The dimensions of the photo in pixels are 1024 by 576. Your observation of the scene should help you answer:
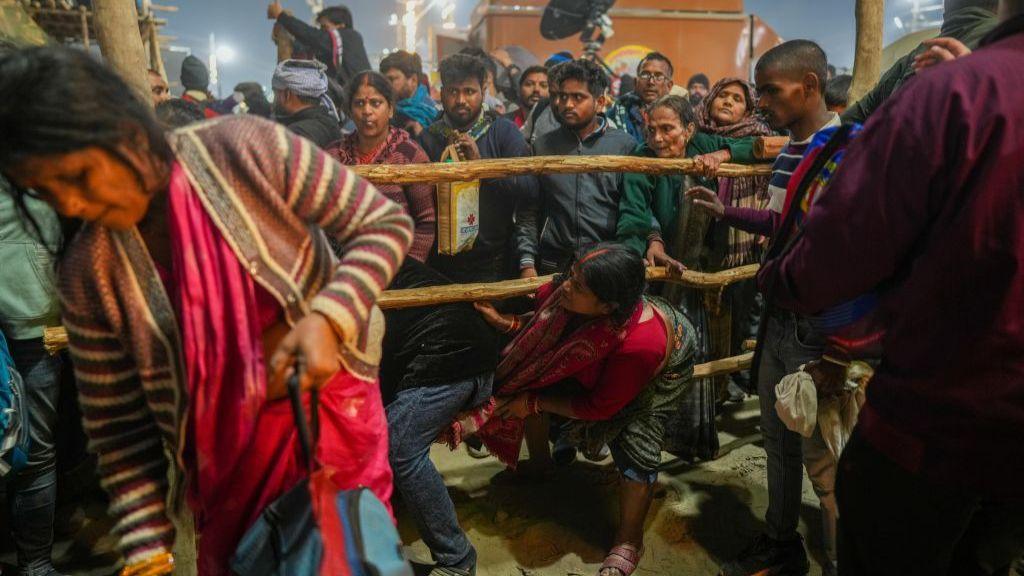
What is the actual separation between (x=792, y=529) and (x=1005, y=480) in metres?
1.57

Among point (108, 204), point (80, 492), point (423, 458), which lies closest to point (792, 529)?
point (423, 458)

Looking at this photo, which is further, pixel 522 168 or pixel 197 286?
pixel 522 168

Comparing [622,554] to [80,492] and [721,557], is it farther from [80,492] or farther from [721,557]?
[80,492]

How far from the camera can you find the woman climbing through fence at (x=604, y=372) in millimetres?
2291

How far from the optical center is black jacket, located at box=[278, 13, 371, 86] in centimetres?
508

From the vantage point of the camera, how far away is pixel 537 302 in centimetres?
263

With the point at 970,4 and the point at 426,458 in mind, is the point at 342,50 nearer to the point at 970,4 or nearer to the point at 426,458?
the point at 426,458

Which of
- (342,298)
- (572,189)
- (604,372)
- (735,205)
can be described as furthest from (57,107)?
(735,205)

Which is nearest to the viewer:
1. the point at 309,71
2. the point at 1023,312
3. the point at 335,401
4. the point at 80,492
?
the point at 1023,312

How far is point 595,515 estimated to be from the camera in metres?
2.93

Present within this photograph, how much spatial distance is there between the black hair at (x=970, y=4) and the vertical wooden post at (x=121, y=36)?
9.99 feet

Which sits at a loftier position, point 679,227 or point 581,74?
point 581,74

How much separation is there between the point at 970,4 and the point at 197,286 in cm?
302

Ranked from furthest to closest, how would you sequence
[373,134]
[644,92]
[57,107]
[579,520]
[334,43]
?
1. [334,43]
2. [644,92]
3. [373,134]
4. [579,520]
5. [57,107]
